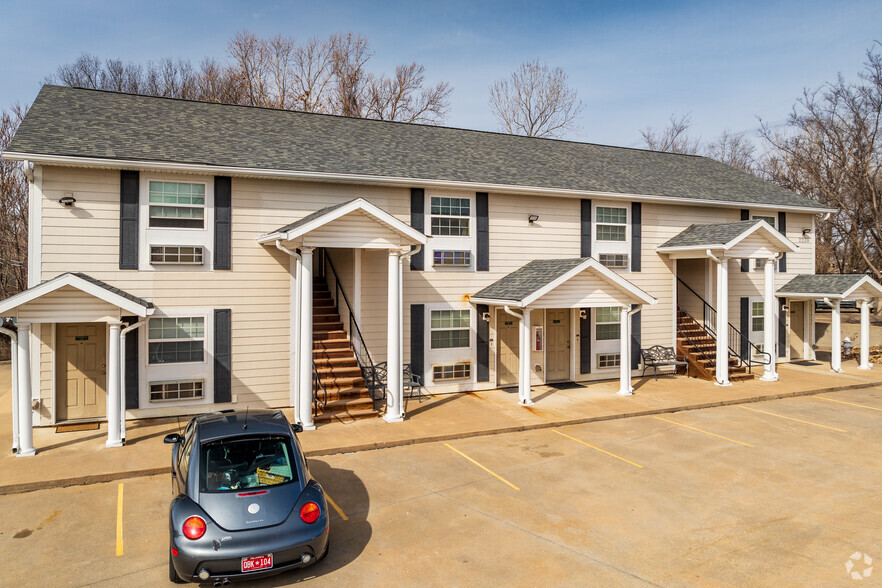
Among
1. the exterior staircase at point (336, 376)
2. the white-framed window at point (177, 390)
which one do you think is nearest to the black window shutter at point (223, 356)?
the white-framed window at point (177, 390)

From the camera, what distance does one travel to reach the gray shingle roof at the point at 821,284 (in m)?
17.4

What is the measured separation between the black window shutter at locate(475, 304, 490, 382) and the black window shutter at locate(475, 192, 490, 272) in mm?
1104

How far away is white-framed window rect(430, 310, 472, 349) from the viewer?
46.9 feet

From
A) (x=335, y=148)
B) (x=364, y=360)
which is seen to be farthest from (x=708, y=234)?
(x=335, y=148)

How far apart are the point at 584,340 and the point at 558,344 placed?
81cm

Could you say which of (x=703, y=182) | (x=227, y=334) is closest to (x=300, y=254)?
(x=227, y=334)

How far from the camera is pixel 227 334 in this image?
12180mm

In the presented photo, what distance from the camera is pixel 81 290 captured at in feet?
31.2

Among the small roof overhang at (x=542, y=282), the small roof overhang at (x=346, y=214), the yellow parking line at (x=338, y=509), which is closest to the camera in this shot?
the yellow parking line at (x=338, y=509)

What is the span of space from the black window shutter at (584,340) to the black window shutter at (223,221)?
382 inches

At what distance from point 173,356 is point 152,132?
17.1 ft

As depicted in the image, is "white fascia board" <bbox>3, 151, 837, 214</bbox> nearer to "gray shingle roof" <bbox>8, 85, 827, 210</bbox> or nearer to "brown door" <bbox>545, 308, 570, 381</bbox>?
"gray shingle roof" <bbox>8, 85, 827, 210</bbox>

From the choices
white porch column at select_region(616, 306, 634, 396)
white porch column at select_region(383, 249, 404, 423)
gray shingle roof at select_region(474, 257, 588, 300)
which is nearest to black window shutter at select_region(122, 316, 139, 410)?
white porch column at select_region(383, 249, 404, 423)

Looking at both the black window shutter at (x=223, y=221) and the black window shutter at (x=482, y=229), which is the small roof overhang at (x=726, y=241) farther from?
the black window shutter at (x=223, y=221)
